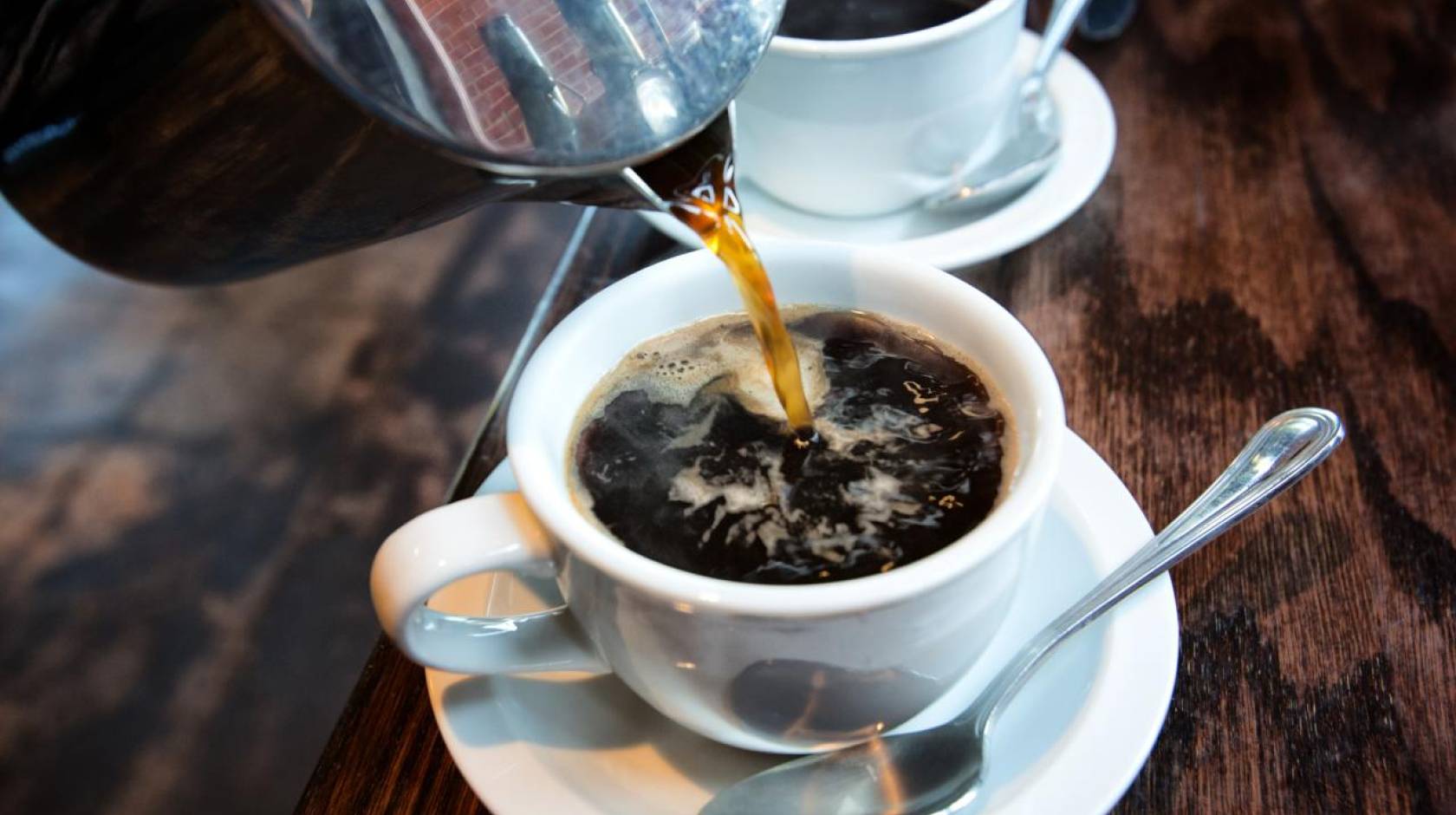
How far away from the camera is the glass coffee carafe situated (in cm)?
45

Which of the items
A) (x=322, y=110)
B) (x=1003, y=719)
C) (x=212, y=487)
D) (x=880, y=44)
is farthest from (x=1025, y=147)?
(x=212, y=487)

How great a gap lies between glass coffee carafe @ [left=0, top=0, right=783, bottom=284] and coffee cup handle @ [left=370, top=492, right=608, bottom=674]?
157 mm

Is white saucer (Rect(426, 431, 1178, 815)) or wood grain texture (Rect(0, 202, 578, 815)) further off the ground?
white saucer (Rect(426, 431, 1178, 815))

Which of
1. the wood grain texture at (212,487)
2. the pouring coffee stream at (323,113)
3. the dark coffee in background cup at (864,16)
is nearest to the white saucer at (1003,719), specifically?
the pouring coffee stream at (323,113)

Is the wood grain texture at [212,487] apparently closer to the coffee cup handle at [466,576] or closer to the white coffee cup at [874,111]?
the white coffee cup at [874,111]

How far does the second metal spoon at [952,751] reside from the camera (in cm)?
56

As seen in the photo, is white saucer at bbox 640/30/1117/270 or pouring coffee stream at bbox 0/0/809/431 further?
white saucer at bbox 640/30/1117/270

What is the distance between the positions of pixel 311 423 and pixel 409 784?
988mm

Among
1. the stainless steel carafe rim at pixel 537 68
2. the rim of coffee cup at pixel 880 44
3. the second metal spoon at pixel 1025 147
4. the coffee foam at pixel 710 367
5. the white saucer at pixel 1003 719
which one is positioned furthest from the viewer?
the second metal spoon at pixel 1025 147

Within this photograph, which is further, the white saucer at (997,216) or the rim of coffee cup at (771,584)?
the white saucer at (997,216)

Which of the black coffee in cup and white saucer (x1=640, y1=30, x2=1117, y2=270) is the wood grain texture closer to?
white saucer (x1=640, y1=30, x2=1117, y2=270)

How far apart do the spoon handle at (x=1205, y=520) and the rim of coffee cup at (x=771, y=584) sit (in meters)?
0.09

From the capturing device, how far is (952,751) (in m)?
0.57

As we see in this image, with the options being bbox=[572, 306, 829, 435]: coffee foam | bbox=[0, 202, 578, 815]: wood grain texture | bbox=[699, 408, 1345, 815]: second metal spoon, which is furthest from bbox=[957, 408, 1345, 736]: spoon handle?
bbox=[0, 202, 578, 815]: wood grain texture
